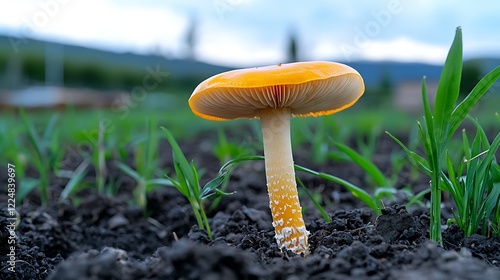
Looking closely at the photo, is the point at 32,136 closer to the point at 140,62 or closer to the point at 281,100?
the point at 281,100

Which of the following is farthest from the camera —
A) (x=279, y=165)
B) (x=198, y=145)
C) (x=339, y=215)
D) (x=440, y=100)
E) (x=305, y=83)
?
(x=198, y=145)

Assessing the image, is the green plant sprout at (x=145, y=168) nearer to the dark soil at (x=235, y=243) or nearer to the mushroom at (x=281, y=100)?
the dark soil at (x=235, y=243)

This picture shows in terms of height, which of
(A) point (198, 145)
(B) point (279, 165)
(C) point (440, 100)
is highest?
(C) point (440, 100)

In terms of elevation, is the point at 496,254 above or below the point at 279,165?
below

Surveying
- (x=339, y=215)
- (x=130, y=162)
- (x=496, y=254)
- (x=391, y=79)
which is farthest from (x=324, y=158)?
(x=391, y=79)

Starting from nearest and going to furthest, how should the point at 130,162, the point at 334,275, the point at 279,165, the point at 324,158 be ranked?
the point at 334,275, the point at 279,165, the point at 324,158, the point at 130,162

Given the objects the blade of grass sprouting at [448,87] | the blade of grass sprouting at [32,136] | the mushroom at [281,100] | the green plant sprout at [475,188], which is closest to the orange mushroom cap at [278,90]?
the mushroom at [281,100]

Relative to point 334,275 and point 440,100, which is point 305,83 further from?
point 334,275
